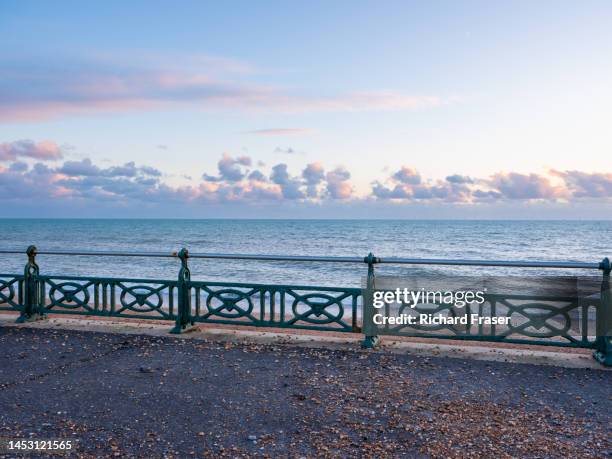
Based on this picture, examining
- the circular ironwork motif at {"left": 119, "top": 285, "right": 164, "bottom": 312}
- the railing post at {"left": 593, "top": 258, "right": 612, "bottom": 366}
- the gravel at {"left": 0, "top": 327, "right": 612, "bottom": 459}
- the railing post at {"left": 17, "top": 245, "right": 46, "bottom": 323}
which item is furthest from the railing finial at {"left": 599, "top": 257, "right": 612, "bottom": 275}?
the railing post at {"left": 17, "top": 245, "right": 46, "bottom": 323}

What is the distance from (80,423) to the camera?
4.30 m

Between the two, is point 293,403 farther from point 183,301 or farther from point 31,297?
point 31,297

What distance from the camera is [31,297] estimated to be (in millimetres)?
8422

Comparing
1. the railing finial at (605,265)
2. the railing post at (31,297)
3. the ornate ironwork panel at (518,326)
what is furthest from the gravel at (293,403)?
the railing post at (31,297)

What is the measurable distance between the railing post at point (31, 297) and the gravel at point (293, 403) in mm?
1828

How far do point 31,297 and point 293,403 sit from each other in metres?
5.77

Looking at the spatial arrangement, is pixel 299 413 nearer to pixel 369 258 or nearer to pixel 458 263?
pixel 369 258

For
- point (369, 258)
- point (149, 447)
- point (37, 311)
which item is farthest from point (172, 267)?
point (149, 447)

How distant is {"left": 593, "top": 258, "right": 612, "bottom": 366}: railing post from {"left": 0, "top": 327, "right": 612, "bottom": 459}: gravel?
485mm

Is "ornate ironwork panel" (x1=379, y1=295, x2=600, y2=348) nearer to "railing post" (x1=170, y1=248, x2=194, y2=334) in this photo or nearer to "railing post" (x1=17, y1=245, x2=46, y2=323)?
"railing post" (x1=170, y1=248, x2=194, y2=334)

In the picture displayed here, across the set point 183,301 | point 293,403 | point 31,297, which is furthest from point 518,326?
point 31,297

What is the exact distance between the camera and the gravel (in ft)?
12.8

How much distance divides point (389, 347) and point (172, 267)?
29.3 meters

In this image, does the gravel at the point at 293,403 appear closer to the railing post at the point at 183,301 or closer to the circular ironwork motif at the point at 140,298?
the railing post at the point at 183,301
